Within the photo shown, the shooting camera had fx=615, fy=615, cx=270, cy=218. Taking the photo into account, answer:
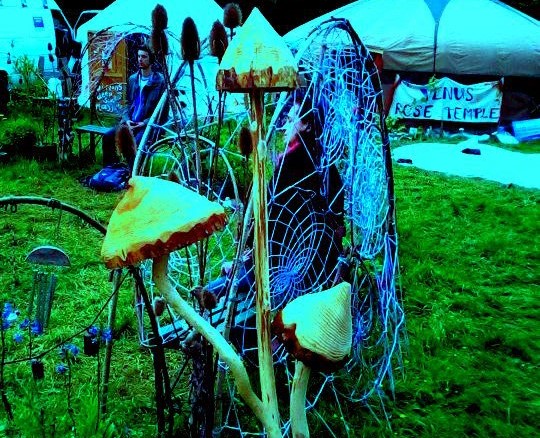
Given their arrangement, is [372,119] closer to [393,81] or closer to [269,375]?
[269,375]

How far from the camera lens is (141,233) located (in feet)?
3.93

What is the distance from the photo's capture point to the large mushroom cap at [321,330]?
1.28 metres

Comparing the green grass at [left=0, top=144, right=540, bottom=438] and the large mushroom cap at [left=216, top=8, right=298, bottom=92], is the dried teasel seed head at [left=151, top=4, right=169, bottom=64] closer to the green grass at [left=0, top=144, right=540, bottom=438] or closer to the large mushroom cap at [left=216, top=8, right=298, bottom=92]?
the large mushroom cap at [left=216, top=8, right=298, bottom=92]

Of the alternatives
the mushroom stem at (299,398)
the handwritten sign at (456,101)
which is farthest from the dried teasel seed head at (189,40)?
the handwritten sign at (456,101)

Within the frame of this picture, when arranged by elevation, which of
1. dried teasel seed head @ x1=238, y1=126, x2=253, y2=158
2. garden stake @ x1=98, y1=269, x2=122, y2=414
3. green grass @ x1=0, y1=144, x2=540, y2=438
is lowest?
green grass @ x1=0, y1=144, x2=540, y2=438

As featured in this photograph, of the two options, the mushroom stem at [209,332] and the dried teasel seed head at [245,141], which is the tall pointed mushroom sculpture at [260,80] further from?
the dried teasel seed head at [245,141]

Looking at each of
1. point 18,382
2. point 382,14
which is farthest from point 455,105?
point 18,382

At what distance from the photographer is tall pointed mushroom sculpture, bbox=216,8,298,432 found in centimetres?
120

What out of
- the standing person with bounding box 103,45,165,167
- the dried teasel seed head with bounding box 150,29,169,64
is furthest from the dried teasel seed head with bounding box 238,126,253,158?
the standing person with bounding box 103,45,165,167

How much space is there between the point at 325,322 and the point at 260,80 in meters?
0.52

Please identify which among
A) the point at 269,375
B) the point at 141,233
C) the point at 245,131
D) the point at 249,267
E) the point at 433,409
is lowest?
the point at 433,409

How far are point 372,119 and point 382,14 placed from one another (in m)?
11.5

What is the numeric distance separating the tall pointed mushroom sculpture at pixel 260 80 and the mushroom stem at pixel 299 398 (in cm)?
6

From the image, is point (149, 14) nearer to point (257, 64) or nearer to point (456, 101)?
point (456, 101)
